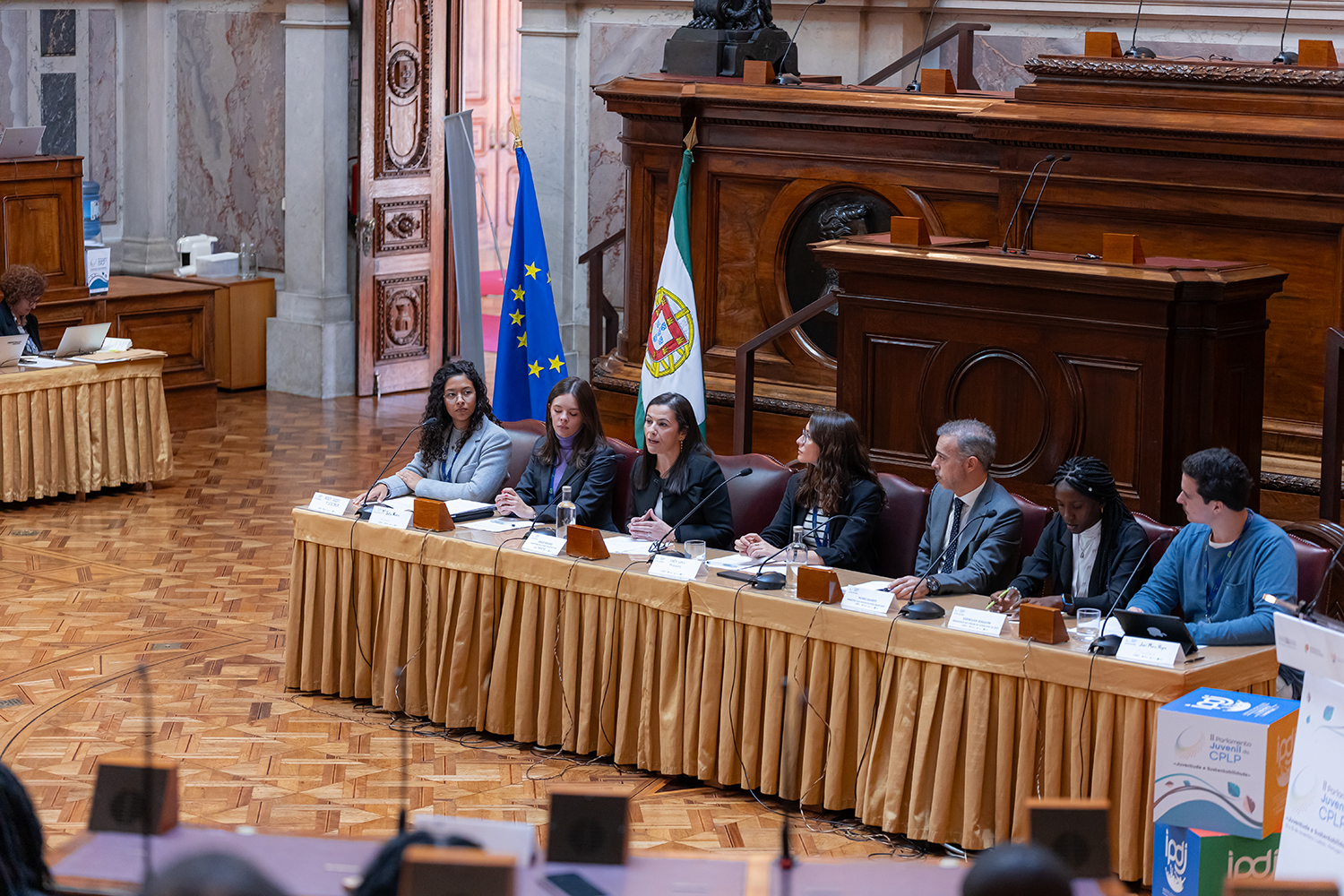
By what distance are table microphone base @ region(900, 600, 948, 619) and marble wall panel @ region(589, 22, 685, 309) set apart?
18.2 ft

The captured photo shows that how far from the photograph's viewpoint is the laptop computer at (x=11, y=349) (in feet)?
27.7

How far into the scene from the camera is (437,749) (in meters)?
5.48

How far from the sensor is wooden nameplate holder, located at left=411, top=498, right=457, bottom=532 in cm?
562

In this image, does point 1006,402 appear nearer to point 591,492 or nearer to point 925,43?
point 591,492

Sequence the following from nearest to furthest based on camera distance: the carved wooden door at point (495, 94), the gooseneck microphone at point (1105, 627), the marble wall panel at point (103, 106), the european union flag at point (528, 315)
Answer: the gooseneck microphone at point (1105, 627)
the european union flag at point (528, 315)
the marble wall panel at point (103, 106)
the carved wooden door at point (495, 94)

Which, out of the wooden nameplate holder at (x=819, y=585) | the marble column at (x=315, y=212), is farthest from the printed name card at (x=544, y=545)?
the marble column at (x=315, y=212)

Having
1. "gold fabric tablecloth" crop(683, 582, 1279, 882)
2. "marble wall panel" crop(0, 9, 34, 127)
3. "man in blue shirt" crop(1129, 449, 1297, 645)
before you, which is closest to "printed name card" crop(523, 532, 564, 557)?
"gold fabric tablecloth" crop(683, 582, 1279, 882)

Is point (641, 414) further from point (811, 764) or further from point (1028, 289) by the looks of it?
point (811, 764)

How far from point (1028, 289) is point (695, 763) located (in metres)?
1.89

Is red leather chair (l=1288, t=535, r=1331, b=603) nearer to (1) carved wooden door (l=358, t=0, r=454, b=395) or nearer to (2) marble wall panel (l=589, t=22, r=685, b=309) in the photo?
(2) marble wall panel (l=589, t=22, r=685, b=309)

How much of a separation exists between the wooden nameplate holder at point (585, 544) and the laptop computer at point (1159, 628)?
1.63 meters

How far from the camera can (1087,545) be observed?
5.02 meters

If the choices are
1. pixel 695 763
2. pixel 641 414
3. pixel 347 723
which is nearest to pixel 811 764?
pixel 695 763

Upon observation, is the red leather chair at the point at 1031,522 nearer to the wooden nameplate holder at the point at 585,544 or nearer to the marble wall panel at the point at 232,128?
the wooden nameplate holder at the point at 585,544
